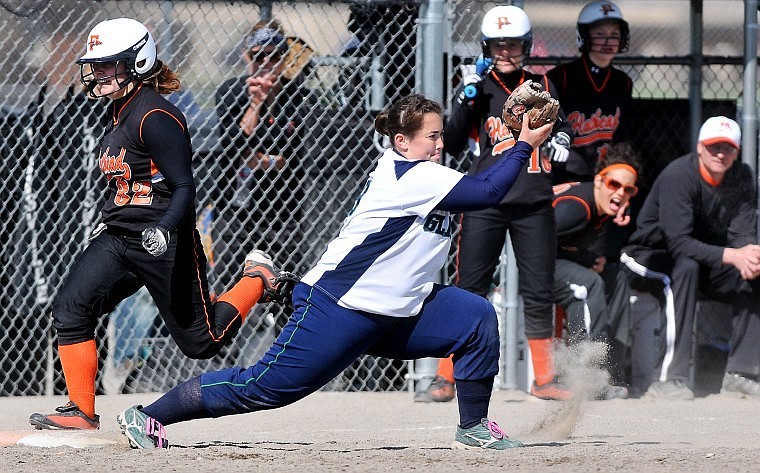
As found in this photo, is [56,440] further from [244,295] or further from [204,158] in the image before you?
[204,158]

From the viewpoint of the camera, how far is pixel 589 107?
7.68m

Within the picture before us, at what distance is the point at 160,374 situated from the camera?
7.56 m

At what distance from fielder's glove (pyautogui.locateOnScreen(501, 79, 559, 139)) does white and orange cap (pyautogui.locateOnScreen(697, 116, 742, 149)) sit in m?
2.93

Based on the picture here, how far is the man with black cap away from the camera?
24.7 ft

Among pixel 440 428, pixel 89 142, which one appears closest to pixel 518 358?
pixel 440 428

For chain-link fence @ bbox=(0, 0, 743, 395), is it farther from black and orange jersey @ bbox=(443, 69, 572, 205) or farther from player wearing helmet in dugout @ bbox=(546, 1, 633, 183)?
player wearing helmet in dugout @ bbox=(546, 1, 633, 183)

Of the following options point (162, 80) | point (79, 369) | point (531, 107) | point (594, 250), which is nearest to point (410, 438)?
point (79, 369)

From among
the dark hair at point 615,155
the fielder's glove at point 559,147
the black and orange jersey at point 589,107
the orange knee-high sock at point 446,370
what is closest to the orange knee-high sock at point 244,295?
the orange knee-high sock at point 446,370

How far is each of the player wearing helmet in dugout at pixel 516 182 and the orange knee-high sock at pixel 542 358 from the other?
1 cm

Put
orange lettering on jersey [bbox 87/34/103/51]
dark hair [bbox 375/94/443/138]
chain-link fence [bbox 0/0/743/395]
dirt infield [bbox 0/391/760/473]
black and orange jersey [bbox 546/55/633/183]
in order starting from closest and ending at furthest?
1. dirt infield [bbox 0/391/760/473]
2. dark hair [bbox 375/94/443/138]
3. orange lettering on jersey [bbox 87/34/103/51]
4. chain-link fence [bbox 0/0/743/395]
5. black and orange jersey [bbox 546/55/633/183]

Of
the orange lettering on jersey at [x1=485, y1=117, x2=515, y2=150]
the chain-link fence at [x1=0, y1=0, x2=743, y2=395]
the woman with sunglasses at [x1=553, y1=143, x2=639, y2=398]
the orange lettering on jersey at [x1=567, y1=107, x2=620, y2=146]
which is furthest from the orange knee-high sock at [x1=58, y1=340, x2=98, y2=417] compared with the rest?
the orange lettering on jersey at [x1=567, y1=107, x2=620, y2=146]

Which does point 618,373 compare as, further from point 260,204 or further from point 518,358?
point 260,204

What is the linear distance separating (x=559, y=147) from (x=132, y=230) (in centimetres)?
251

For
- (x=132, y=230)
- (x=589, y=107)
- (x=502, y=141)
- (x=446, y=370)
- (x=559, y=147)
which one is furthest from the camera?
(x=589, y=107)
